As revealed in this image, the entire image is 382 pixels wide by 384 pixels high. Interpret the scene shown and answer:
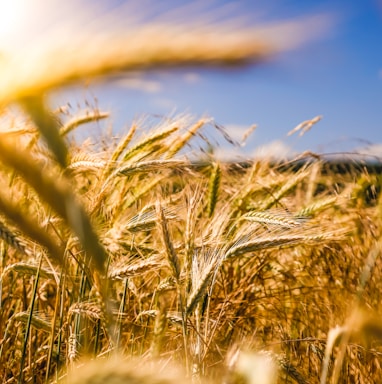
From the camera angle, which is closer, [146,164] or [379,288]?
[146,164]

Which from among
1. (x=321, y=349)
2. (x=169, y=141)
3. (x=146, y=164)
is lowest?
(x=321, y=349)

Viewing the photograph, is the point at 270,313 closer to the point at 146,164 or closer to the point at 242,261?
the point at 242,261

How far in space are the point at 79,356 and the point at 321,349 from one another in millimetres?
905

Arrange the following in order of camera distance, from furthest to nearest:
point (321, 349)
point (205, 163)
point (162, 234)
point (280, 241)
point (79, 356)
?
point (205, 163)
point (321, 349)
point (79, 356)
point (280, 241)
point (162, 234)

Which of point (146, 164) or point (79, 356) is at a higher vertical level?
point (146, 164)

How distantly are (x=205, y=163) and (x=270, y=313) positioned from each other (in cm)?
83

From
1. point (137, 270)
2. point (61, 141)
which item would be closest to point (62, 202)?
point (61, 141)

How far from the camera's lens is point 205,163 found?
2.93 m

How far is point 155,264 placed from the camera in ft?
5.15

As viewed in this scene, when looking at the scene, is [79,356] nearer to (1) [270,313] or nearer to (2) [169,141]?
(2) [169,141]

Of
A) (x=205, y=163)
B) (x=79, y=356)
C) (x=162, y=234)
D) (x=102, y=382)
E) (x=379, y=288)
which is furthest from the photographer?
(x=205, y=163)

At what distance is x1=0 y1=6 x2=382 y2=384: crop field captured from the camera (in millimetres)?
790

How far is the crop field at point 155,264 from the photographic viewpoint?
0.79 meters

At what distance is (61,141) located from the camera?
799mm
